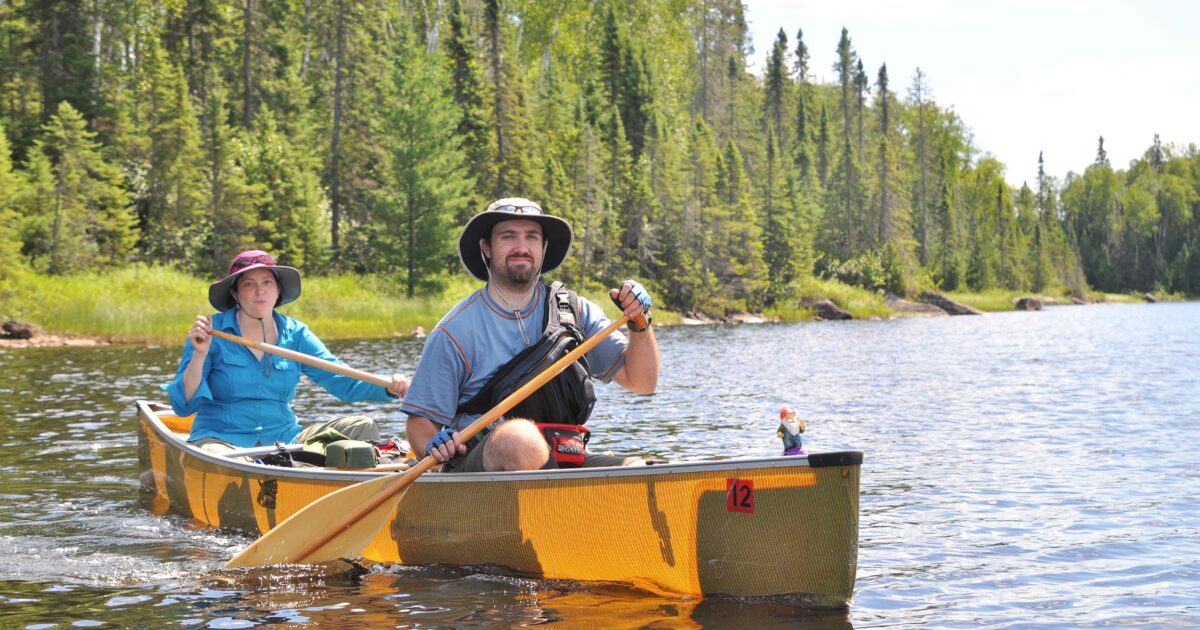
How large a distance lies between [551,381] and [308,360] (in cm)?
305

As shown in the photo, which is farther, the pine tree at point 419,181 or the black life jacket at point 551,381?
the pine tree at point 419,181

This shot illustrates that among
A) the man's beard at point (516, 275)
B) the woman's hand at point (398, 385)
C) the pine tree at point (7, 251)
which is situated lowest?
the woman's hand at point (398, 385)

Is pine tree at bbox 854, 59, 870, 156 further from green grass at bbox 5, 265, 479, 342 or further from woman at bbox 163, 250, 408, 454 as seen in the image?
woman at bbox 163, 250, 408, 454

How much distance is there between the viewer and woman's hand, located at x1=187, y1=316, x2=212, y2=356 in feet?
25.1

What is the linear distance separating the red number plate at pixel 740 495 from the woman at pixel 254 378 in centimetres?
333

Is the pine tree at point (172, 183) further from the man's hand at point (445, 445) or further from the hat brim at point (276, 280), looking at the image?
the man's hand at point (445, 445)

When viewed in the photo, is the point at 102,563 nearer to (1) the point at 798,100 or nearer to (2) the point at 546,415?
(2) the point at 546,415

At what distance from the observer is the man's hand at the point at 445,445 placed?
18.6 feet

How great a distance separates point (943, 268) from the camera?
273ft

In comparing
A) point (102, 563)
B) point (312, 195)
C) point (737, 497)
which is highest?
point (312, 195)

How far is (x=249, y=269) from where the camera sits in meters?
8.06

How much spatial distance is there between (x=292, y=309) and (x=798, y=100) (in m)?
71.2

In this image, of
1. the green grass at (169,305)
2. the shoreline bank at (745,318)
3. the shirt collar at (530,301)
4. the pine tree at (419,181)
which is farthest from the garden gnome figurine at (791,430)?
the pine tree at (419,181)

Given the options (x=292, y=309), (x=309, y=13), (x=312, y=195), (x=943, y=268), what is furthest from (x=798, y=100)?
(x=292, y=309)
